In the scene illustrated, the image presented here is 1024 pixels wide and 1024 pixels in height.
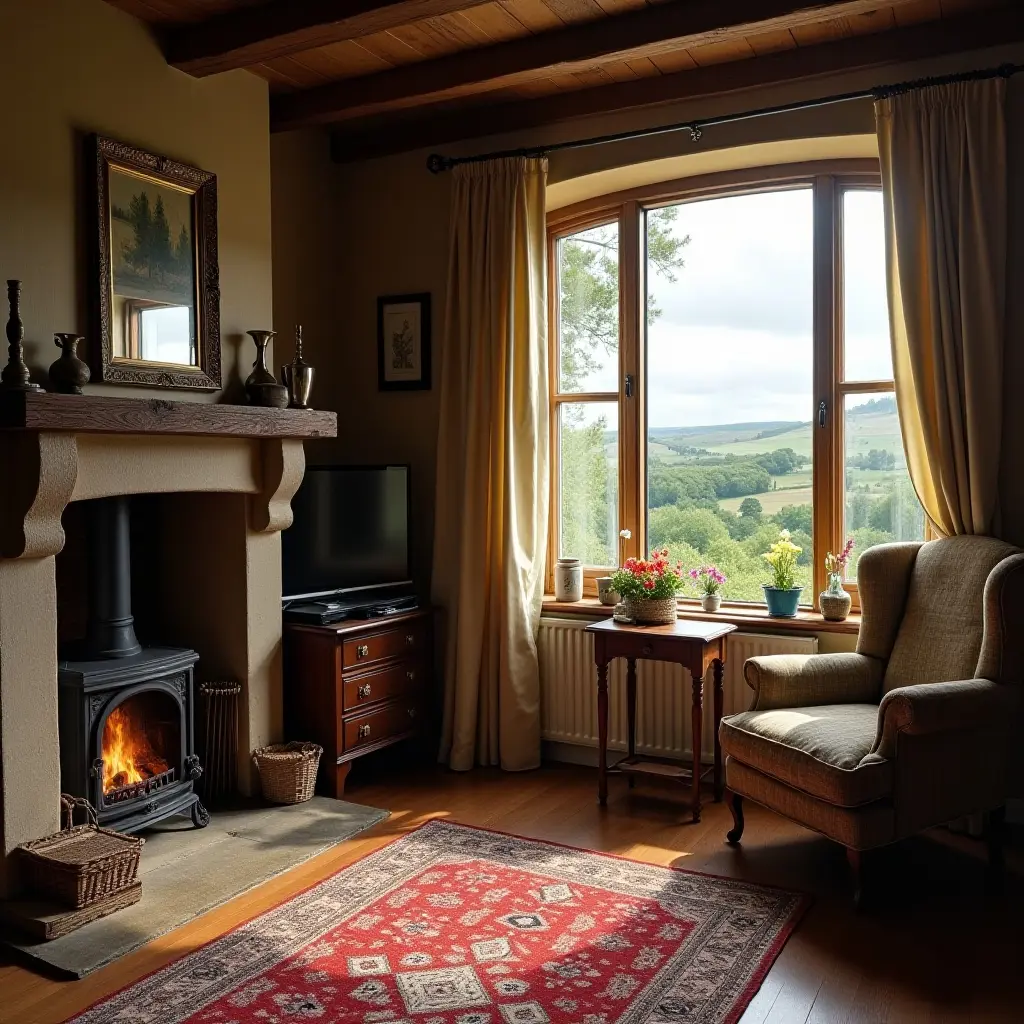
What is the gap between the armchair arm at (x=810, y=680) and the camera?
3562mm

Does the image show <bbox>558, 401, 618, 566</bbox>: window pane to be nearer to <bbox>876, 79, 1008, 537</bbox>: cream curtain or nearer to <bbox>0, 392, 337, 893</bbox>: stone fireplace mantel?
<bbox>0, 392, 337, 893</bbox>: stone fireplace mantel

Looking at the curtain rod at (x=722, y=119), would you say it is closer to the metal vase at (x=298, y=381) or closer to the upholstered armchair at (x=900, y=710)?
the metal vase at (x=298, y=381)

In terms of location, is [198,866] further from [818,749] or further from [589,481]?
[589,481]

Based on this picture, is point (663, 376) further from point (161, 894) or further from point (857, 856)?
point (161, 894)

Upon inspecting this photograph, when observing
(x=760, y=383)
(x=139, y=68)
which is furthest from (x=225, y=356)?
(x=760, y=383)

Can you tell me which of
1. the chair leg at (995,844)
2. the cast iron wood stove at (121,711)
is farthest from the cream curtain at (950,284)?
the cast iron wood stove at (121,711)

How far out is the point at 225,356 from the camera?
3.92m

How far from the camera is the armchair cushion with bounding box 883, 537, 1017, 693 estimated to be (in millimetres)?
3398

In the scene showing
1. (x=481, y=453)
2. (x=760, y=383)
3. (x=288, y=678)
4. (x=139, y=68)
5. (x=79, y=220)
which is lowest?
(x=288, y=678)

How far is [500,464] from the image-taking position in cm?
449

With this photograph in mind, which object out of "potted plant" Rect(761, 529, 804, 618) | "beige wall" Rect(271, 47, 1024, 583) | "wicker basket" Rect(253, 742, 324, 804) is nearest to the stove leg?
"wicker basket" Rect(253, 742, 324, 804)


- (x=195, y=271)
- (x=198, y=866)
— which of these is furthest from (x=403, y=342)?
(x=198, y=866)

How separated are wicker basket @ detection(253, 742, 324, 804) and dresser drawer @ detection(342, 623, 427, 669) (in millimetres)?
396

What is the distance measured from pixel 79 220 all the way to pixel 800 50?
274 centimetres
